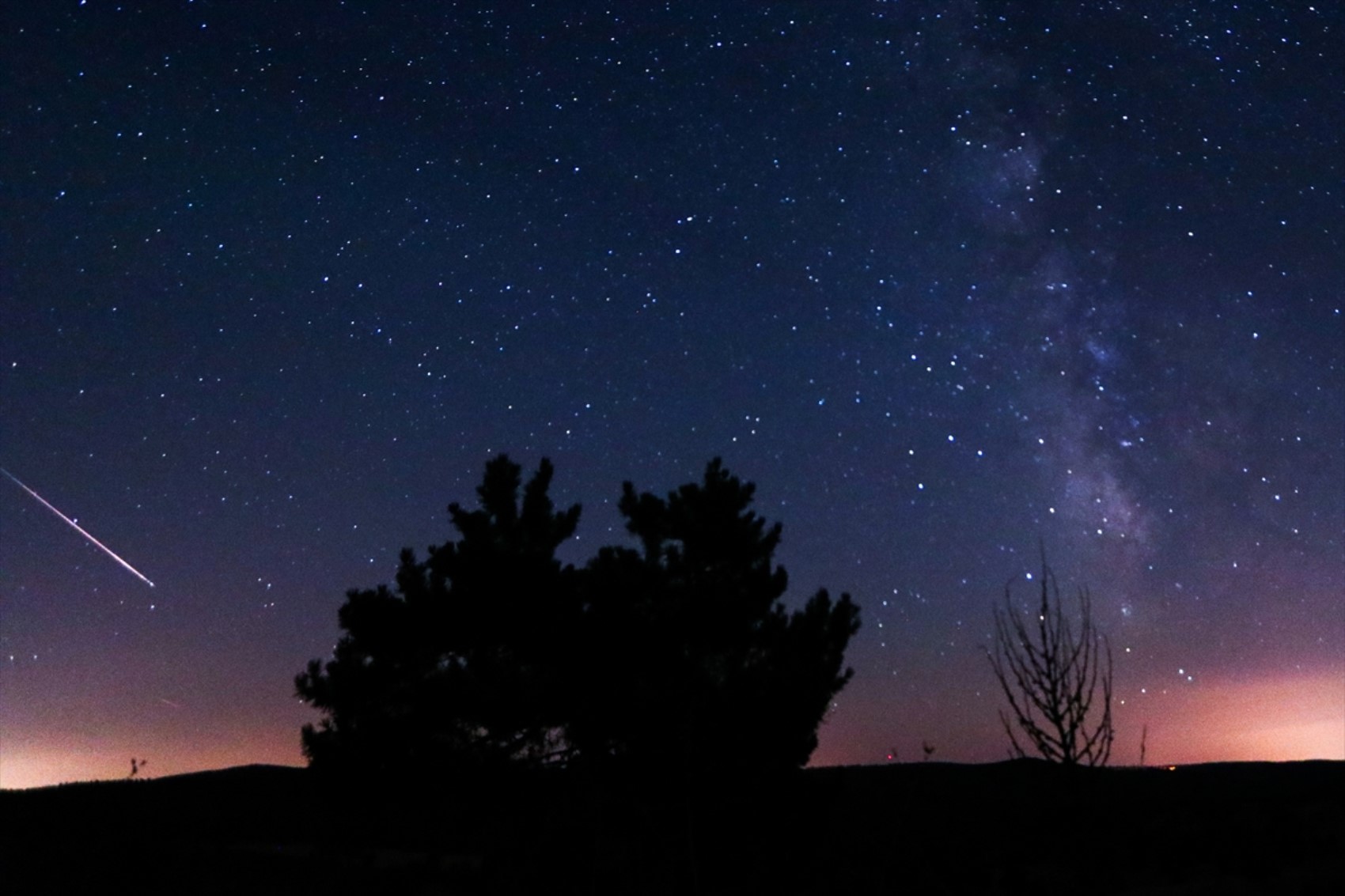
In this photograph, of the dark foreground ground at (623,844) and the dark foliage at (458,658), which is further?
the dark foliage at (458,658)

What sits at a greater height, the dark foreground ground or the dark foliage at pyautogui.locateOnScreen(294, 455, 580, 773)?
the dark foliage at pyautogui.locateOnScreen(294, 455, 580, 773)

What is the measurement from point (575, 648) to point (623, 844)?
9.00m

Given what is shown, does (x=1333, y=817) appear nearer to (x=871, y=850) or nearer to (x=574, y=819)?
(x=871, y=850)

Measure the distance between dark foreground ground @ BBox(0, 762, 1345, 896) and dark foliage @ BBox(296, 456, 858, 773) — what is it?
813mm

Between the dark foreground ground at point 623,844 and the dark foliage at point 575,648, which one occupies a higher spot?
the dark foliage at point 575,648

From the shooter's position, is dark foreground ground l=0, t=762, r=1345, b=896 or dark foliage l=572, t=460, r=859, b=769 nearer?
dark foreground ground l=0, t=762, r=1345, b=896

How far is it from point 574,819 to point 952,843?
76.6 ft

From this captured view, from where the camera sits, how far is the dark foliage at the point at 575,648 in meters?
15.8

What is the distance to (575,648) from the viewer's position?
17.8 metres

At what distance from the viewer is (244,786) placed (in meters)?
35.0

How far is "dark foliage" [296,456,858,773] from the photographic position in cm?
1575

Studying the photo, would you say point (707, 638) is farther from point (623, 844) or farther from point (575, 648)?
point (623, 844)

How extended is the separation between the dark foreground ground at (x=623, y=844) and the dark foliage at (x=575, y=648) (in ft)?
2.67

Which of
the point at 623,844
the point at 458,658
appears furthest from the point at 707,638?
the point at 623,844
